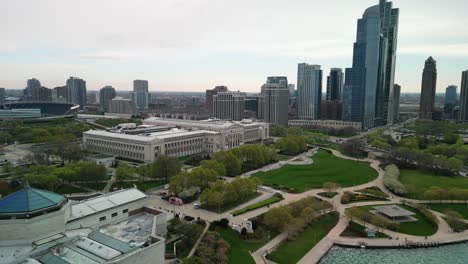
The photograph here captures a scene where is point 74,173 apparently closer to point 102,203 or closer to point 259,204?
point 102,203

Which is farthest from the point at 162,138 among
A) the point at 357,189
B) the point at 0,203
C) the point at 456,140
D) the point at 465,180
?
the point at 456,140

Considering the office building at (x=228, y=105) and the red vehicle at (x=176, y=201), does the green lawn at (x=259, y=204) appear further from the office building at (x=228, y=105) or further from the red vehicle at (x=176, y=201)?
the office building at (x=228, y=105)

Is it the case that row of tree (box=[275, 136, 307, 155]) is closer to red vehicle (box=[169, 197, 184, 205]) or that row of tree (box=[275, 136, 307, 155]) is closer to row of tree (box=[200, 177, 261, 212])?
row of tree (box=[200, 177, 261, 212])

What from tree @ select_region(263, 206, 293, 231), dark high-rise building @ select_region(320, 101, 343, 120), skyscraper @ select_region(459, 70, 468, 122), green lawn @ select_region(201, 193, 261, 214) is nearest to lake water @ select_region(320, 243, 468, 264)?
tree @ select_region(263, 206, 293, 231)

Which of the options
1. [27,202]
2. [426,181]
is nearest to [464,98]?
[426,181]

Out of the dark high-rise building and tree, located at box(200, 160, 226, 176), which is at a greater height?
the dark high-rise building

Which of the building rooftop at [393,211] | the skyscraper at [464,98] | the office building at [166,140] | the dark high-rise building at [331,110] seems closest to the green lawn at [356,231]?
the building rooftop at [393,211]
